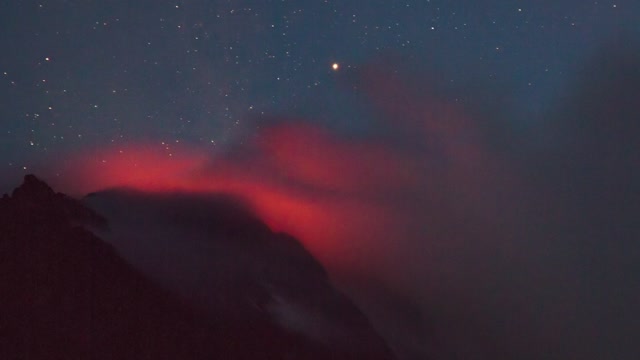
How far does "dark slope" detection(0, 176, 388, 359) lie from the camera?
36.5m

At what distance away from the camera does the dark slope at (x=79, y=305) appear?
3653 centimetres

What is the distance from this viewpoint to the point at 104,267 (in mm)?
46781

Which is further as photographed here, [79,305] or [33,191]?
[33,191]

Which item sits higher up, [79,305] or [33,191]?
[33,191]

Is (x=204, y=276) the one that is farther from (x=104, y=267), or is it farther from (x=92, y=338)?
(x=92, y=338)

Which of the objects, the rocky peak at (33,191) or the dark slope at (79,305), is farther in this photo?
the rocky peak at (33,191)

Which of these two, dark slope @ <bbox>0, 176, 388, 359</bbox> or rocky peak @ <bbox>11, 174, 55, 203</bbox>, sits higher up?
rocky peak @ <bbox>11, 174, 55, 203</bbox>

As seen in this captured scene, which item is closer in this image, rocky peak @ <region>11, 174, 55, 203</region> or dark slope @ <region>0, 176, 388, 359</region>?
dark slope @ <region>0, 176, 388, 359</region>

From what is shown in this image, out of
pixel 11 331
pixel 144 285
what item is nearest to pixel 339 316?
pixel 144 285

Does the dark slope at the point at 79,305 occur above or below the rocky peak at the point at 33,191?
below

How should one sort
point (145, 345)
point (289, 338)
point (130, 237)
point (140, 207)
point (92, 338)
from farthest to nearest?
point (140, 207)
point (130, 237)
point (289, 338)
point (145, 345)
point (92, 338)

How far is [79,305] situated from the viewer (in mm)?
40594

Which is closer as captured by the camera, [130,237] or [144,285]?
[144,285]

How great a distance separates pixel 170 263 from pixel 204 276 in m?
4.96
